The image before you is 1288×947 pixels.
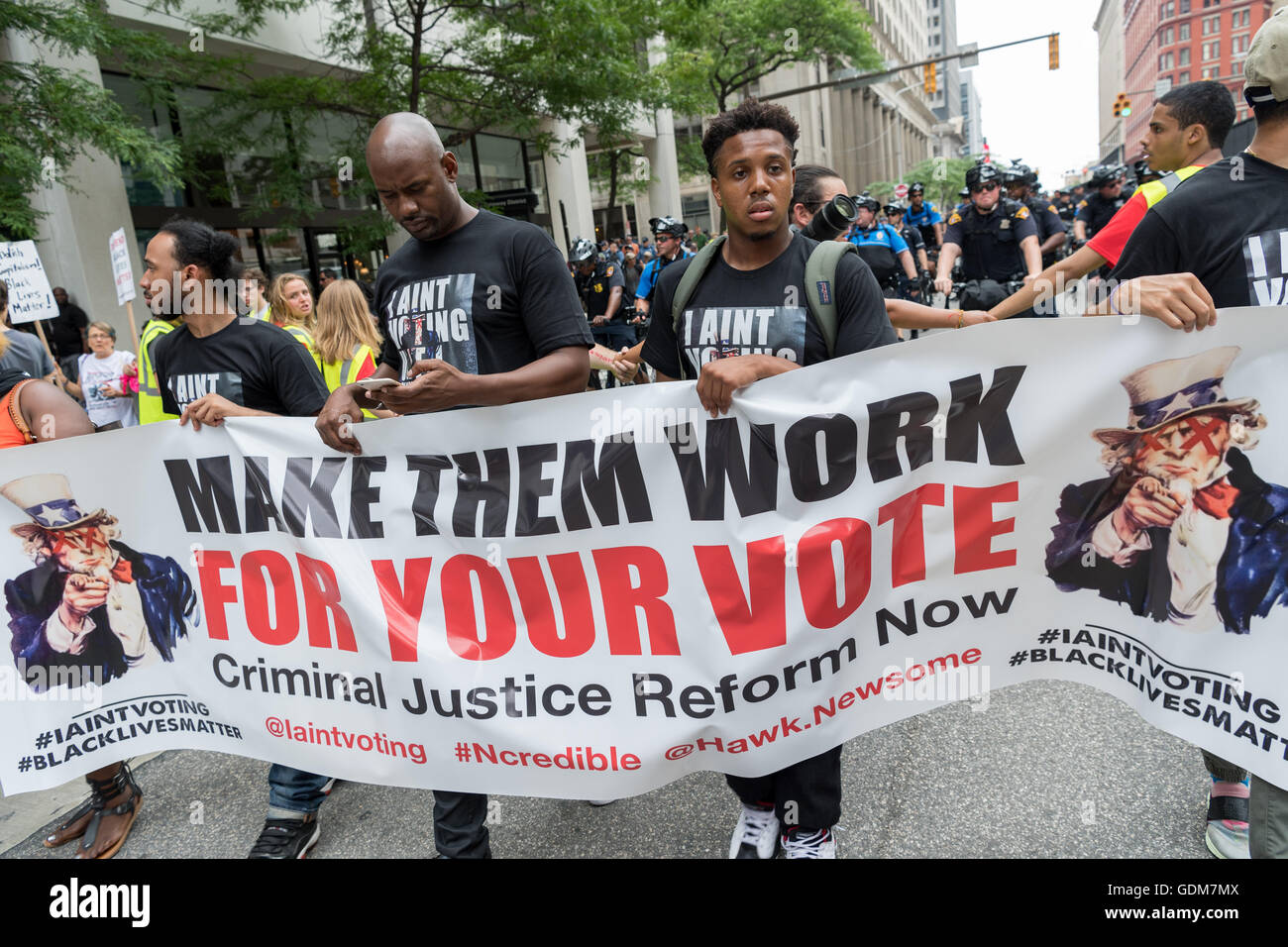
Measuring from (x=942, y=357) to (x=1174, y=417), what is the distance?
571 millimetres

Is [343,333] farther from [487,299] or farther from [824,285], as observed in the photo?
[824,285]

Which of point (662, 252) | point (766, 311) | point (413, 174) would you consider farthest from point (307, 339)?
point (662, 252)

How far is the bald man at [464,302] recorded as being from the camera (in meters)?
2.51

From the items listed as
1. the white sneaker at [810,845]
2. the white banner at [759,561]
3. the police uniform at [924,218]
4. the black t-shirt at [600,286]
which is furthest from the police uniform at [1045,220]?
the white sneaker at [810,845]

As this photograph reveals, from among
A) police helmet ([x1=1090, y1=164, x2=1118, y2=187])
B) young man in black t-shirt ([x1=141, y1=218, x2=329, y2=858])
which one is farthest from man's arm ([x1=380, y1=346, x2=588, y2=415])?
police helmet ([x1=1090, y1=164, x2=1118, y2=187])

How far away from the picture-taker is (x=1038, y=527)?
2293 millimetres

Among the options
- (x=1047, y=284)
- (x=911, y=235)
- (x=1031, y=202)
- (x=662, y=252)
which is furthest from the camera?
(x=911, y=235)

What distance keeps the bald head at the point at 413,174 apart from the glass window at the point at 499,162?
2039cm

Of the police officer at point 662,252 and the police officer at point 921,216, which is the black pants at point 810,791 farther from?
the police officer at point 921,216

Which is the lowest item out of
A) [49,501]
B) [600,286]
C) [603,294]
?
[49,501]

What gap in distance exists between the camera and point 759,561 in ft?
7.63

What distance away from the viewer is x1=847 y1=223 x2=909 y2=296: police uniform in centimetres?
668

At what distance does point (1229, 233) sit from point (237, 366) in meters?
2.99

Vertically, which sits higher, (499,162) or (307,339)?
(499,162)
